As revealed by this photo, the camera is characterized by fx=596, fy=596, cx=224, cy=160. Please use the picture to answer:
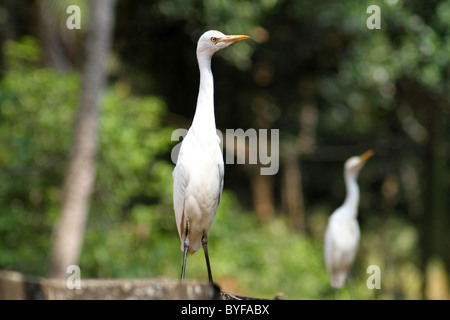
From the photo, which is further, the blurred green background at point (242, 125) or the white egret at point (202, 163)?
the blurred green background at point (242, 125)

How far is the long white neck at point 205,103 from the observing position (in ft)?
7.70

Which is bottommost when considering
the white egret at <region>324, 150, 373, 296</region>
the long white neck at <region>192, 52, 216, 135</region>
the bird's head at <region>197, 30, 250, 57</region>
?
the white egret at <region>324, 150, 373, 296</region>

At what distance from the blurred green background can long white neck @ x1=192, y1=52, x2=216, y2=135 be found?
5.44 m

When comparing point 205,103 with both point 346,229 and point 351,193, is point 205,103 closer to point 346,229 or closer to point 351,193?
point 351,193

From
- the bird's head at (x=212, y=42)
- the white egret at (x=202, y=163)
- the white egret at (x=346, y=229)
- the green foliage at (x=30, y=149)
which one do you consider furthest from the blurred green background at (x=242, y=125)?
the bird's head at (x=212, y=42)

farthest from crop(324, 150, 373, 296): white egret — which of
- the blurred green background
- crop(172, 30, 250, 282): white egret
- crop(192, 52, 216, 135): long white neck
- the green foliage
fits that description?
the green foliage

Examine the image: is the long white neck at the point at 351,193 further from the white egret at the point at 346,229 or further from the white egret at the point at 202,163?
the white egret at the point at 202,163

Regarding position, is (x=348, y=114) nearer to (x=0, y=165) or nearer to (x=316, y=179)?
(x=316, y=179)

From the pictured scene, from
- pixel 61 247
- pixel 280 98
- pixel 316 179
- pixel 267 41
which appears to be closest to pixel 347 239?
pixel 61 247

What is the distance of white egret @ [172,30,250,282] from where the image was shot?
237cm

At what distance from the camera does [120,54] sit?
11.0 meters

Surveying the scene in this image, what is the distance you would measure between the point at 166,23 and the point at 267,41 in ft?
8.71

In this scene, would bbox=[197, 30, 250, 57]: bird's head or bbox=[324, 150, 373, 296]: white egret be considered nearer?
bbox=[197, 30, 250, 57]: bird's head

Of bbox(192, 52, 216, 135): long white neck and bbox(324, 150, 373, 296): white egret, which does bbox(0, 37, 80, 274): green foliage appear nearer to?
bbox(324, 150, 373, 296): white egret
